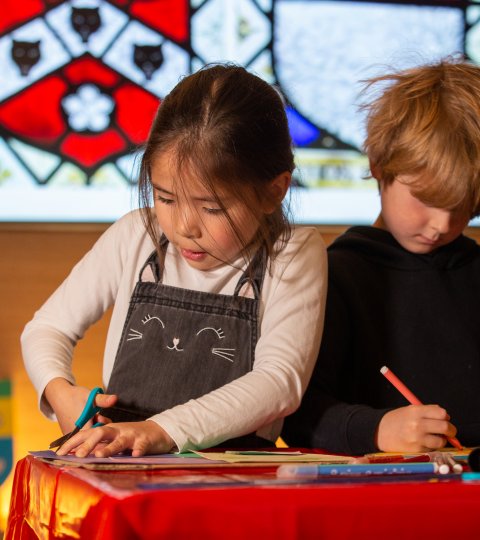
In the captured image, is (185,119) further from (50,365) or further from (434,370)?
(434,370)

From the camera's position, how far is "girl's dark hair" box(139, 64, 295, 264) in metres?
0.90

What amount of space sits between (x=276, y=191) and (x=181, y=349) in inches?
8.0

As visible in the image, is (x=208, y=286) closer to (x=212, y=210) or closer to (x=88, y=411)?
(x=212, y=210)

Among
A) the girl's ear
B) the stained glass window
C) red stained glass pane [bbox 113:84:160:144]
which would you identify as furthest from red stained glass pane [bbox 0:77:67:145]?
the girl's ear

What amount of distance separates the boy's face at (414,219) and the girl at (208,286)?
0.12m

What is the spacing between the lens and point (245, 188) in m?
0.91

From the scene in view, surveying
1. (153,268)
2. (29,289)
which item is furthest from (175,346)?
(29,289)

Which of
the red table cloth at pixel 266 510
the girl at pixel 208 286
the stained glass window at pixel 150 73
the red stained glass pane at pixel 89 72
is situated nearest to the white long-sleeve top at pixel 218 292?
the girl at pixel 208 286

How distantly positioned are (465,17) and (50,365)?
5.03 feet

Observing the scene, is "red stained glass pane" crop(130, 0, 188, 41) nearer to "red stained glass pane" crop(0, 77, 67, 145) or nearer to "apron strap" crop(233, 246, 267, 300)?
"red stained glass pane" crop(0, 77, 67, 145)

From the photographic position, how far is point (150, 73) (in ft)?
6.30

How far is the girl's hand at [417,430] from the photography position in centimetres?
82

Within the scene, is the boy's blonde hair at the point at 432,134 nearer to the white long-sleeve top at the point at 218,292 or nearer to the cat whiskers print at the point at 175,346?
the white long-sleeve top at the point at 218,292

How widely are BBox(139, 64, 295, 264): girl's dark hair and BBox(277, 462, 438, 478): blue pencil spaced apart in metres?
0.36
